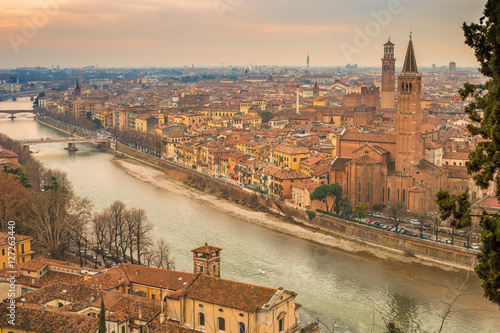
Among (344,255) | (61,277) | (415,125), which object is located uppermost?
(415,125)

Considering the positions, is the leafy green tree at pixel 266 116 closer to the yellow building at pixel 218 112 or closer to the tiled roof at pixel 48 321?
the yellow building at pixel 218 112

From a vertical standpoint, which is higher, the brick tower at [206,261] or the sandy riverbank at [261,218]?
the brick tower at [206,261]

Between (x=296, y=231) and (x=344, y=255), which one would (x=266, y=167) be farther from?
(x=344, y=255)

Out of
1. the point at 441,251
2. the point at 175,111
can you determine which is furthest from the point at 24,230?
the point at 175,111

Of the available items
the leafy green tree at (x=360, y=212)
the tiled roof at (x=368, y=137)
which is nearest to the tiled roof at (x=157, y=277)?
the leafy green tree at (x=360, y=212)

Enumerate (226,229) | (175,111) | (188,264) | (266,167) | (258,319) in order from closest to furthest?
(258,319) → (188,264) → (226,229) → (266,167) → (175,111)

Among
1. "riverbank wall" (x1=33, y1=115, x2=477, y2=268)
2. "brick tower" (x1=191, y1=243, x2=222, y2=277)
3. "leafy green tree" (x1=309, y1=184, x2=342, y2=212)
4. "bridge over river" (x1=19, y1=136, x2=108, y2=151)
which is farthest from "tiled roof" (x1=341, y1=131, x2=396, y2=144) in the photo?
"bridge over river" (x1=19, y1=136, x2=108, y2=151)
